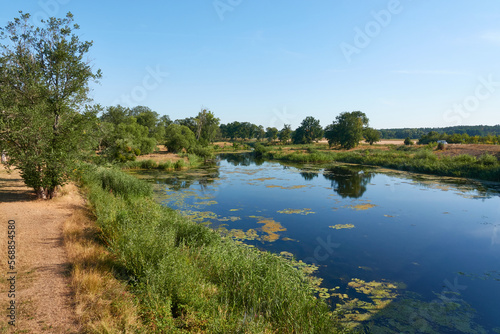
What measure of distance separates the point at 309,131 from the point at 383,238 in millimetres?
68582

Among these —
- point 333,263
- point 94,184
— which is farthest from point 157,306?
point 94,184

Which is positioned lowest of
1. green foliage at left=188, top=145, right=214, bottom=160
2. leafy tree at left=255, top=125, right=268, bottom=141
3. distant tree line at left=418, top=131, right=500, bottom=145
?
green foliage at left=188, top=145, right=214, bottom=160

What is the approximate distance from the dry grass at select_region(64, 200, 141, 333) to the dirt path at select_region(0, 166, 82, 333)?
0.17 metres

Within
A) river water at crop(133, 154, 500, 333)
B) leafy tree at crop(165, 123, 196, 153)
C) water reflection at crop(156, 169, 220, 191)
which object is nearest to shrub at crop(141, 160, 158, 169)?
water reflection at crop(156, 169, 220, 191)

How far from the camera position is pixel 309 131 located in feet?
252

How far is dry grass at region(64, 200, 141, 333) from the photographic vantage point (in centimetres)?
396

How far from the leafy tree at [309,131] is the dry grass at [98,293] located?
72.1 meters

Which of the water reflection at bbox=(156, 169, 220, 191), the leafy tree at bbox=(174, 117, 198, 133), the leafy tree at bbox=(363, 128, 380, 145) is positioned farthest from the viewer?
the leafy tree at bbox=(174, 117, 198, 133)

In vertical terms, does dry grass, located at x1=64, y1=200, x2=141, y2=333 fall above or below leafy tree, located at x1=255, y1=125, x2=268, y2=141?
below

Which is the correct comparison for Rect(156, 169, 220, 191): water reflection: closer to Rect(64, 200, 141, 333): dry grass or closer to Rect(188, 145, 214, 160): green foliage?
Rect(64, 200, 141, 333): dry grass

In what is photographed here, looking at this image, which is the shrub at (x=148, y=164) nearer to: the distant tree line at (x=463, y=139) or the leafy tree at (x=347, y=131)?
the leafy tree at (x=347, y=131)

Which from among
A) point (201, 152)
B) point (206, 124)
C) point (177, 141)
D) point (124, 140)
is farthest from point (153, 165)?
point (206, 124)

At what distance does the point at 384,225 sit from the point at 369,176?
50.3 feet

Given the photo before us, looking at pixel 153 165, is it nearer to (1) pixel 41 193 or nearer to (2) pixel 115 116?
(1) pixel 41 193
